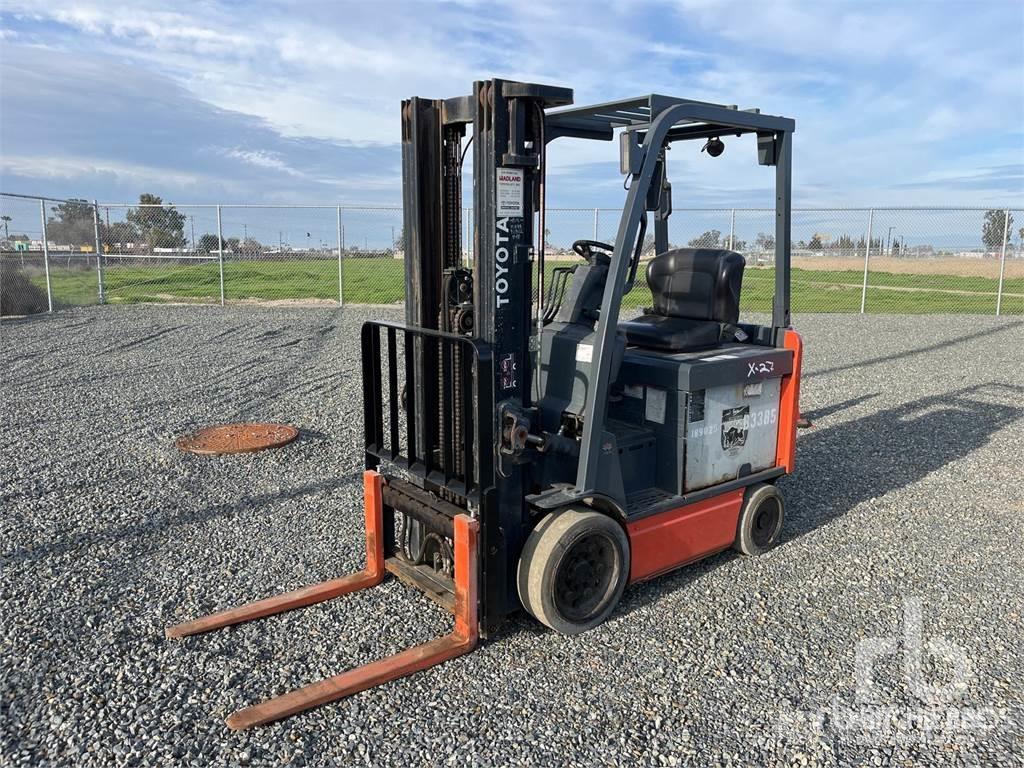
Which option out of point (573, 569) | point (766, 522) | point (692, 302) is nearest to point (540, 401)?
point (573, 569)

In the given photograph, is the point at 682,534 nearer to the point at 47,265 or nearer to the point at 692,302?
the point at 692,302

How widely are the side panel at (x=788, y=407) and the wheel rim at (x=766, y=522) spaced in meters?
0.26

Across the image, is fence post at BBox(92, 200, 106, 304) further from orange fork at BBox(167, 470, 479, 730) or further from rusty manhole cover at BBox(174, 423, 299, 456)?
orange fork at BBox(167, 470, 479, 730)

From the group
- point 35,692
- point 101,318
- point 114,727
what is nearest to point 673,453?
point 114,727

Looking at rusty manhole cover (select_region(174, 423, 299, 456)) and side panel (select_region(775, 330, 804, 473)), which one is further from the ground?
side panel (select_region(775, 330, 804, 473))

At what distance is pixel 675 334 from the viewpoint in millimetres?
4844

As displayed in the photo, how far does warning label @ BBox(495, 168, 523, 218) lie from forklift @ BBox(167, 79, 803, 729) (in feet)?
0.03

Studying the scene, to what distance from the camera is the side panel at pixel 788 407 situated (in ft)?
16.5

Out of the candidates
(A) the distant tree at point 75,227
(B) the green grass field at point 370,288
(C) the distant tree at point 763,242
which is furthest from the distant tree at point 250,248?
(C) the distant tree at point 763,242

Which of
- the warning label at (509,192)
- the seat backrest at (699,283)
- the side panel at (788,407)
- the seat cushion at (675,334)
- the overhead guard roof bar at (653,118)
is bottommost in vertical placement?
the side panel at (788,407)

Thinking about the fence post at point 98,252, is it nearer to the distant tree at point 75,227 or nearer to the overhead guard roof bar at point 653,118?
the distant tree at point 75,227

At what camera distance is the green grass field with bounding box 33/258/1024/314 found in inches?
823

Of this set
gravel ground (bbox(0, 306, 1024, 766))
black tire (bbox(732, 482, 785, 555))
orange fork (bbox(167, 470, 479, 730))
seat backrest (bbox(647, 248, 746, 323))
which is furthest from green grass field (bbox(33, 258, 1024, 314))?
orange fork (bbox(167, 470, 479, 730))

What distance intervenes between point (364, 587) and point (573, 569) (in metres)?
1.26
